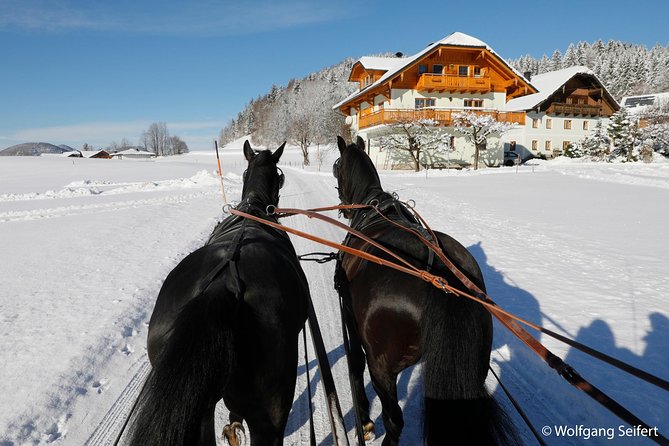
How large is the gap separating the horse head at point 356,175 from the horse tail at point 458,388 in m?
1.96

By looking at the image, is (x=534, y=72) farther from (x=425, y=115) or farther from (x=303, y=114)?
(x=425, y=115)

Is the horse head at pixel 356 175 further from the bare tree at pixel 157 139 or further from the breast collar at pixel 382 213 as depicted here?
the bare tree at pixel 157 139

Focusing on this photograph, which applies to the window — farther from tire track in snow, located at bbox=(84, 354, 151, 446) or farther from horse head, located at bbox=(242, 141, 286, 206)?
tire track in snow, located at bbox=(84, 354, 151, 446)

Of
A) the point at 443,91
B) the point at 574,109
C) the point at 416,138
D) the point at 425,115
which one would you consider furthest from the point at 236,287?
the point at 574,109

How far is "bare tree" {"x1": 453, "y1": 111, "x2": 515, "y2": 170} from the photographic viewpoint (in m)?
30.3

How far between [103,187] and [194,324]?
87.3 ft

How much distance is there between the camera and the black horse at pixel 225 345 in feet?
5.07

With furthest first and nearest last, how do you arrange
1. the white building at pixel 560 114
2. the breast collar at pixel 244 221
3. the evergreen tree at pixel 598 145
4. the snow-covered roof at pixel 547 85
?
the white building at pixel 560 114
the snow-covered roof at pixel 547 85
the evergreen tree at pixel 598 145
the breast collar at pixel 244 221

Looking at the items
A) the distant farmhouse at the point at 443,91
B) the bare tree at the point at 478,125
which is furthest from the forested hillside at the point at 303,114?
the bare tree at the point at 478,125

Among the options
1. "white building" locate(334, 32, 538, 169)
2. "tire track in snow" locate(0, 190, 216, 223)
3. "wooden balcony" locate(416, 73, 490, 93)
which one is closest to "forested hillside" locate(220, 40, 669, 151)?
"white building" locate(334, 32, 538, 169)

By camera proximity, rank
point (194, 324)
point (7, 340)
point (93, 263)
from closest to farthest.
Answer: point (194, 324)
point (7, 340)
point (93, 263)

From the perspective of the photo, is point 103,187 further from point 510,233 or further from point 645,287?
point 645,287

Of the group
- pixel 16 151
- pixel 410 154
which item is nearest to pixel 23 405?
pixel 410 154

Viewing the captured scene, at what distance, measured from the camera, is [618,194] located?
1631cm
